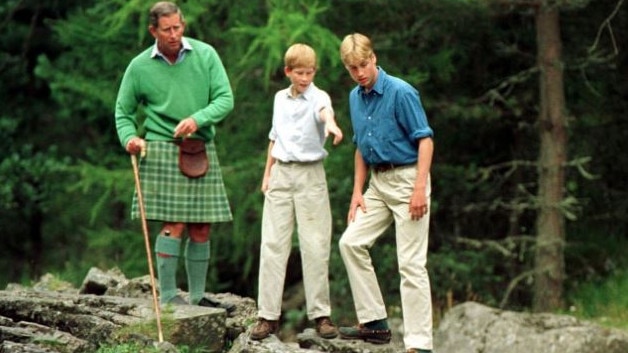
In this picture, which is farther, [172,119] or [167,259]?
[167,259]

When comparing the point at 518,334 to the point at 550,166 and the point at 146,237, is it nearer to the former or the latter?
the point at 550,166

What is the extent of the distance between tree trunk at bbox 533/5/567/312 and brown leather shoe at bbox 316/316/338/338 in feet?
20.6

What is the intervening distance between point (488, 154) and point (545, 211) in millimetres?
2122

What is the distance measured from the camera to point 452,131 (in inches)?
629

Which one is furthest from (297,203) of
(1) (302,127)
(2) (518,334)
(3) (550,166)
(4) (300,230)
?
(3) (550,166)

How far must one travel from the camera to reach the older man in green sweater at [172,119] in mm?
8438

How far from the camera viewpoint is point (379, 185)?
26.2ft

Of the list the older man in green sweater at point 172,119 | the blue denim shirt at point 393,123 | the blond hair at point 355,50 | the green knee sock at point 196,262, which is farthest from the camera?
the green knee sock at point 196,262

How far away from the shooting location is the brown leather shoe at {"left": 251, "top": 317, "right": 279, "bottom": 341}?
8102 millimetres

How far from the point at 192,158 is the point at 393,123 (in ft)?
3.94

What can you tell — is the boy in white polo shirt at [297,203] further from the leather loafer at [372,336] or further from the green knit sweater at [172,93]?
the green knit sweater at [172,93]

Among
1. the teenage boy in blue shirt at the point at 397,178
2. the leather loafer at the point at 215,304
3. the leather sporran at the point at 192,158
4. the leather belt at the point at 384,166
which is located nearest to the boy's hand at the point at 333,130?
the teenage boy in blue shirt at the point at 397,178

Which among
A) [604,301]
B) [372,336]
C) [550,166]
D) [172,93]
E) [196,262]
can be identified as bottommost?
[604,301]

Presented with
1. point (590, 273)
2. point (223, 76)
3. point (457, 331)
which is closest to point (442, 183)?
point (590, 273)
